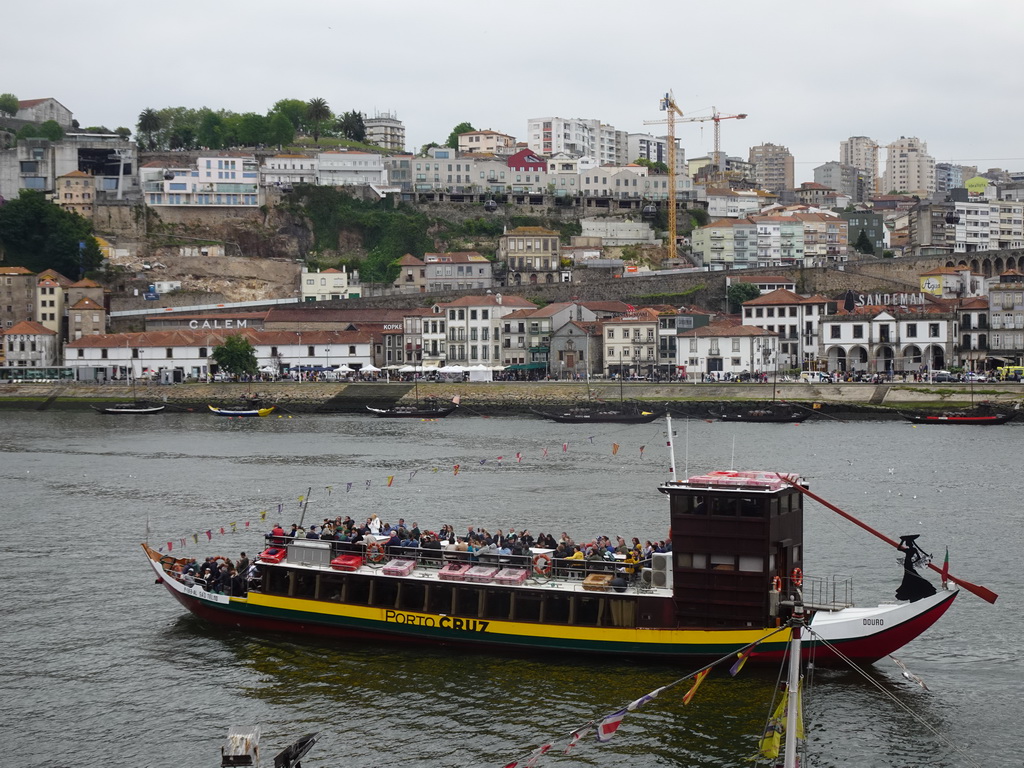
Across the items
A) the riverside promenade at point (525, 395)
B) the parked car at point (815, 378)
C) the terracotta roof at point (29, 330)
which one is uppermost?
the terracotta roof at point (29, 330)

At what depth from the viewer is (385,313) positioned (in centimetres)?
10681

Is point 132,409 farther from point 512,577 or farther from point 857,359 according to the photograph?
point 512,577

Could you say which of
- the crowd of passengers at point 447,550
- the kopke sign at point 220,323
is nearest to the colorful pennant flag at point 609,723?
the crowd of passengers at point 447,550

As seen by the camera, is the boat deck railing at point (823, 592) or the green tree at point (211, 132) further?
the green tree at point (211, 132)

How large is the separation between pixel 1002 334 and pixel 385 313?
52.4 m

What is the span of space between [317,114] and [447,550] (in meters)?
153

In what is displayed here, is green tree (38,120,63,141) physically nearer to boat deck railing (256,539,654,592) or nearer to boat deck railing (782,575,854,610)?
boat deck railing (256,539,654,592)

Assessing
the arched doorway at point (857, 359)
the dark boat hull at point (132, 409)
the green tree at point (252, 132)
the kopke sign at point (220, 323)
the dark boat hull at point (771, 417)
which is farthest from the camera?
the green tree at point (252, 132)

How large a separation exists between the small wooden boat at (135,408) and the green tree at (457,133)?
105 m

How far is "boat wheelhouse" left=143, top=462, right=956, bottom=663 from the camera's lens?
2262cm

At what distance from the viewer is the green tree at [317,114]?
170625mm

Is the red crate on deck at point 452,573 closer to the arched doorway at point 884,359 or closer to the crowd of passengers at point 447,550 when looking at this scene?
the crowd of passengers at point 447,550

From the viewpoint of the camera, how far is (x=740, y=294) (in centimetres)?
10994


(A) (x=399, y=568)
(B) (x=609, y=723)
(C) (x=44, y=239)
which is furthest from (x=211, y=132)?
(B) (x=609, y=723)
